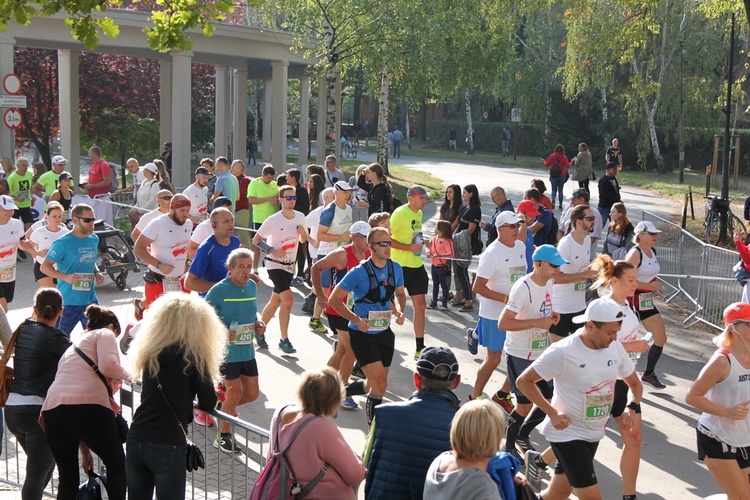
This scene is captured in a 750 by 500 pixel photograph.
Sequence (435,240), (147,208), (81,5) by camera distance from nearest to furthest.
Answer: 1. (81,5)
2. (435,240)
3. (147,208)

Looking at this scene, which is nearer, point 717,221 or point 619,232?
point 619,232

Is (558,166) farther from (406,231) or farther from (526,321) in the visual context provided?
(526,321)

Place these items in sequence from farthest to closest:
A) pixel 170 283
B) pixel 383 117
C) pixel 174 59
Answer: pixel 383 117 → pixel 174 59 → pixel 170 283

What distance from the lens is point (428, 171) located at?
3956 centimetres

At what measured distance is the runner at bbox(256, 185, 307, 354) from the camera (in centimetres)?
1132

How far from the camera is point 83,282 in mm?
9680

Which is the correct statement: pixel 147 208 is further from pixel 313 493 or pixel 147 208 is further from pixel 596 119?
pixel 596 119

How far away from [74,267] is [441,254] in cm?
568

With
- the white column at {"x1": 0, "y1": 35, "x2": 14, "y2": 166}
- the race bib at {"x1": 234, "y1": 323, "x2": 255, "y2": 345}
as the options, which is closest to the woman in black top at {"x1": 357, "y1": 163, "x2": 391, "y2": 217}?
the race bib at {"x1": 234, "y1": 323, "x2": 255, "y2": 345}

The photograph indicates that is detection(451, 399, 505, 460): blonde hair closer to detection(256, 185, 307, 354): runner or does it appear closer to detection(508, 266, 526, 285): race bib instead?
detection(508, 266, 526, 285): race bib

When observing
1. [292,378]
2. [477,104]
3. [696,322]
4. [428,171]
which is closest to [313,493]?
[292,378]

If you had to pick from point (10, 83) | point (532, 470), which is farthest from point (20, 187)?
point (532, 470)

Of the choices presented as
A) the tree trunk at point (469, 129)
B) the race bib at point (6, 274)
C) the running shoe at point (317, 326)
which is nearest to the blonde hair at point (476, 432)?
the race bib at point (6, 274)

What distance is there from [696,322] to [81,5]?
972cm
